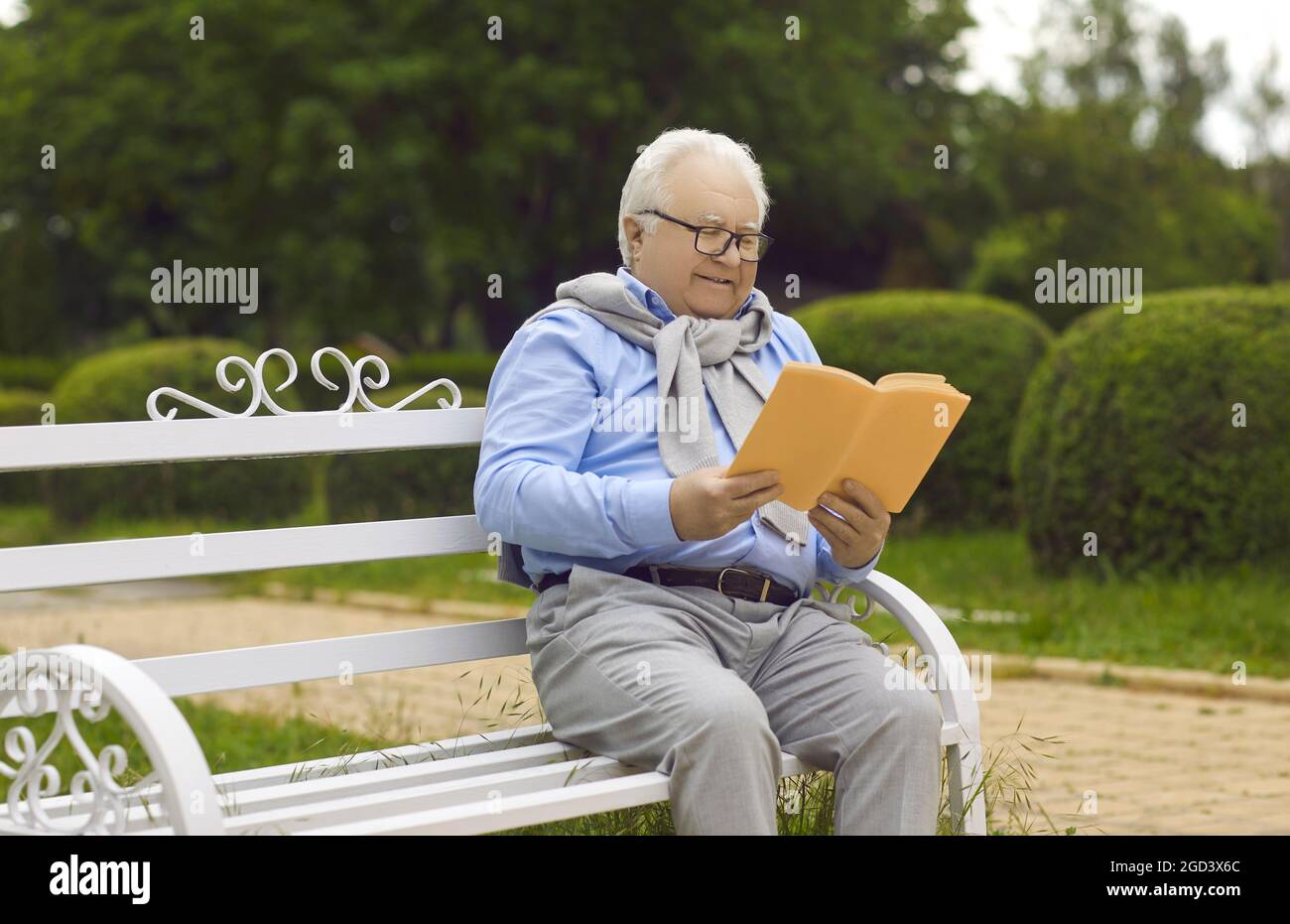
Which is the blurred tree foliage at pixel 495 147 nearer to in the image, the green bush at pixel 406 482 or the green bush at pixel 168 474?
the green bush at pixel 168 474

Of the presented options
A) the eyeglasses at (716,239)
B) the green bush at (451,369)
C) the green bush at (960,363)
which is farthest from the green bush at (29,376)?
the eyeglasses at (716,239)

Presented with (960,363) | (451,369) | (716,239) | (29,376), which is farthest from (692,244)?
(29,376)

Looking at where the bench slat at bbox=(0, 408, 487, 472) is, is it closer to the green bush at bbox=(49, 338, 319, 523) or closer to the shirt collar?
the shirt collar

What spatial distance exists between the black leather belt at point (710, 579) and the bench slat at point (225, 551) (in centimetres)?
29

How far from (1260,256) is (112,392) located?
2644 centimetres

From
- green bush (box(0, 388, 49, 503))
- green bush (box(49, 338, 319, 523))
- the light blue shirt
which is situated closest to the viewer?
the light blue shirt

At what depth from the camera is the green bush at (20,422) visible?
18.1m

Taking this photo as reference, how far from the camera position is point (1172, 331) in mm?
8258

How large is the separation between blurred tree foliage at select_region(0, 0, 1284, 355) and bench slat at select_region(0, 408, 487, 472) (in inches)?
613

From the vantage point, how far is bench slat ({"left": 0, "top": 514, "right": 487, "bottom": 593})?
2.90 meters

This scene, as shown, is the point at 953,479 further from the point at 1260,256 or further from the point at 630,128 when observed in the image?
the point at 1260,256

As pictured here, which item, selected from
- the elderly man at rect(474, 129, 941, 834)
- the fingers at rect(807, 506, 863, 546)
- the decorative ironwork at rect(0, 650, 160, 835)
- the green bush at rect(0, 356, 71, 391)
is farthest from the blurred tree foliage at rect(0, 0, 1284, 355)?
the decorative ironwork at rect(0, 650, 160, 835)

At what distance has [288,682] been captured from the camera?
3076 mm
